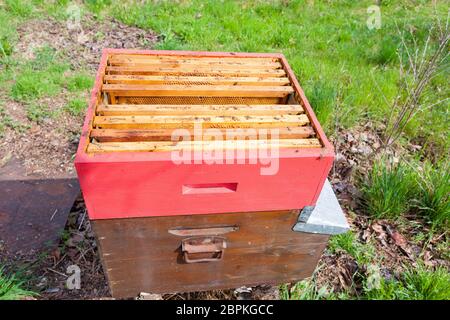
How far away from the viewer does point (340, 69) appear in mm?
4230

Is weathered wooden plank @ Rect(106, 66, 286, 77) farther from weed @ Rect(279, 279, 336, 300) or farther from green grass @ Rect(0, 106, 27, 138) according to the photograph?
green grass @ Rect(0, 106, 27, 138)

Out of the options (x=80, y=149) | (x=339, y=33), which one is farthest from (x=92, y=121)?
(x=339, y=33)

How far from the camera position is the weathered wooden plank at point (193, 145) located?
4.92ft

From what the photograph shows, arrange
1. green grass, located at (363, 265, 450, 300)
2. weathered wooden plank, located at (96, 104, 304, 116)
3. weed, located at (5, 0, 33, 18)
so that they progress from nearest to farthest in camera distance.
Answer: weathered wooden plank, located at (96, 104, 304, 116) < green grass, located at (363, 265, 450, 300) < weed, located at (5, 0, 33, 18)

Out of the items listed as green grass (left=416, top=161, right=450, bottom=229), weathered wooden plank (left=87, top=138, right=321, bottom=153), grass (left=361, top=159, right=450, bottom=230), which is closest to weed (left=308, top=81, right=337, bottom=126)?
grass (left=361, top=159, right=450, bottom=230)

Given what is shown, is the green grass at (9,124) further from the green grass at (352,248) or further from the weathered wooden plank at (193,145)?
the green grass at (352,248)

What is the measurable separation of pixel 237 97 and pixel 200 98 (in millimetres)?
216

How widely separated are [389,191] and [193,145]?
1.87 meters

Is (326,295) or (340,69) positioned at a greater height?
(340,69)

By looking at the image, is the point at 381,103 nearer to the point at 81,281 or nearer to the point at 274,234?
the point at 274,234

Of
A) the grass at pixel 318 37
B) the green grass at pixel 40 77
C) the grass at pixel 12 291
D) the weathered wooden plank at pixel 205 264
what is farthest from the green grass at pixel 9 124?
the weathered wooden plank at pixel 205 264

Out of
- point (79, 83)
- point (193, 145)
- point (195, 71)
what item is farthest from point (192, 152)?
point (79, 83)

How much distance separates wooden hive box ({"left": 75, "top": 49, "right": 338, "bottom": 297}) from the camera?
152cm

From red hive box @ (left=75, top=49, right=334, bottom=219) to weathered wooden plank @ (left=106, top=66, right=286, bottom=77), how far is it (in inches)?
0.4
